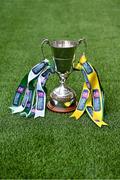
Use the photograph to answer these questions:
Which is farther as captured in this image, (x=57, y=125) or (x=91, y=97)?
(x=91, y=97)

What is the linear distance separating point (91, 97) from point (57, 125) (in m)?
0.26

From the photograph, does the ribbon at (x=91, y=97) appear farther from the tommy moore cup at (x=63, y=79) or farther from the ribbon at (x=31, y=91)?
the ribbon at (x=31, y=91)

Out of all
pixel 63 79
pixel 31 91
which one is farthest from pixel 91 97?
pixel 31 91

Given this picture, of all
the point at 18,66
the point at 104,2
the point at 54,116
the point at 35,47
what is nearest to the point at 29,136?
the point at 54,116

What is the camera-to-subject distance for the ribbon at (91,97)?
2.04 m

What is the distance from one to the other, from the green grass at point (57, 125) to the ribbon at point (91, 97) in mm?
49

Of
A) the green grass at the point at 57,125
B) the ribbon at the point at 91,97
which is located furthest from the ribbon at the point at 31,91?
the ribbon at the point at 91,97

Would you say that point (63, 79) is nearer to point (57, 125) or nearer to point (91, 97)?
point (91, 97)

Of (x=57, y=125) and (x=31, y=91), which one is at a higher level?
(x=31, y=91)

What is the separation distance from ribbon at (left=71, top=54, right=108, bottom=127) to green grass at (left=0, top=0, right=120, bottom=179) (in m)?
0.05

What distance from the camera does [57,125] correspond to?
198cm

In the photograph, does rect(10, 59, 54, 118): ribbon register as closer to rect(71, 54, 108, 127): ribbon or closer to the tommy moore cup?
the tommy moore cup

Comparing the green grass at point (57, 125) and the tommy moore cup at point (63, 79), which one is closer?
the green grass at point (57, 125)

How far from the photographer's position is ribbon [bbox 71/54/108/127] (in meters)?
2.04
